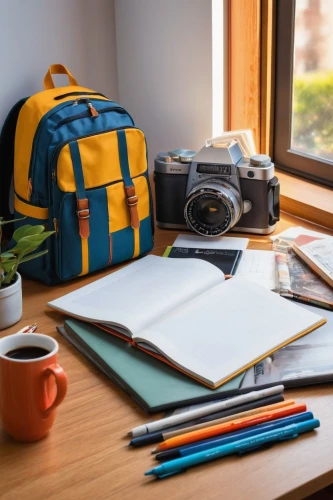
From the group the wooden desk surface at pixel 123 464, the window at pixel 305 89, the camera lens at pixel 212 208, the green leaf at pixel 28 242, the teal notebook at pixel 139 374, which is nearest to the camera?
the wooden desk surface at pixel 123 464

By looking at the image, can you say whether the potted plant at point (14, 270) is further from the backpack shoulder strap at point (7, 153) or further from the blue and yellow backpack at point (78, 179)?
the backpack shoulder strap at point (7, 153)

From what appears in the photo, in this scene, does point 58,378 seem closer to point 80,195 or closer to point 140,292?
point 140,292

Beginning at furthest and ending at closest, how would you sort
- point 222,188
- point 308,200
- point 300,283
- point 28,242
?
1. point 308,200
2. point 222,188
3. point 300,283
4. point 28,242

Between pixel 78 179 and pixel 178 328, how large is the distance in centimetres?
33

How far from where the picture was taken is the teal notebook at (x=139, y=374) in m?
0.90

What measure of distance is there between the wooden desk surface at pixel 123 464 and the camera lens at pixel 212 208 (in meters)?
0.48

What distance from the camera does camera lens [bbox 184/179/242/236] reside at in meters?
1.33

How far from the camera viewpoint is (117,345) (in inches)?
40.4

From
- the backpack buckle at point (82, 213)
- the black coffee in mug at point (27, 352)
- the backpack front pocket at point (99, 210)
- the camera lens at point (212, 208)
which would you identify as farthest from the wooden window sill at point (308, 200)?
the black coffee in mug at point (27, 352)

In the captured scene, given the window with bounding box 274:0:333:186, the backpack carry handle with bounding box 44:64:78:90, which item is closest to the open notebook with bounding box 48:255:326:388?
the backpack carry handle with bounding box 44:64:78:90

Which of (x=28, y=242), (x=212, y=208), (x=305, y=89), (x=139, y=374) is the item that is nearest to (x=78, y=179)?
(x=28, y=242)

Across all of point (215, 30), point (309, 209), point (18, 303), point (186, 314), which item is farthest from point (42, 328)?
point (215, 30)

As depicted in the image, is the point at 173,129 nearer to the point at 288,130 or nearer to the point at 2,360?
the point at 288,130

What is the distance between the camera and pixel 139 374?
956 millimetres
